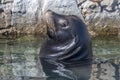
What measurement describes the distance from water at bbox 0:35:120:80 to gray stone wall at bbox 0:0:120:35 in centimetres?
134

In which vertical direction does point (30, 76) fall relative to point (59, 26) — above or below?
below

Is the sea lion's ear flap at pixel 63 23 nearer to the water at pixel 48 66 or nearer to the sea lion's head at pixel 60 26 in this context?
the sea lion's head at pixel 60 26

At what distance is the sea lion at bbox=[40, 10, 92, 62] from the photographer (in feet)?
24.5

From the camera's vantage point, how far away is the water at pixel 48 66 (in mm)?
6715

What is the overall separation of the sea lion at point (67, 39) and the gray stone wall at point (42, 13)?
3284 mm

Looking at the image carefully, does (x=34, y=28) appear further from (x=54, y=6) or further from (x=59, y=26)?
(x=59, y=26)

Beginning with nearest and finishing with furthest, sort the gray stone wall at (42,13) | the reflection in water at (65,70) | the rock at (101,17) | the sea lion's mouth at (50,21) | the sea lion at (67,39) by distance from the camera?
the reflection in water at (65,70)
the sea lion at (67,39)
the sea lion's mouth at (50,21)
the gray stone wall at (42,13)
the rock at (101,17)

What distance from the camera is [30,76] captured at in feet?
21.9

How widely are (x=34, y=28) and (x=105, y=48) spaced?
226cm

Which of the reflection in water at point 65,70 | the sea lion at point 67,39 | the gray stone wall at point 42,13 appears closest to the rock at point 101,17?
the gray stone wall at point 42,13

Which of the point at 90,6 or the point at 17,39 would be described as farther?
the point at 90,6

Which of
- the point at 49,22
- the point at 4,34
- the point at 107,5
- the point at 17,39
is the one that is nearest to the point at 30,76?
the point at 49,22

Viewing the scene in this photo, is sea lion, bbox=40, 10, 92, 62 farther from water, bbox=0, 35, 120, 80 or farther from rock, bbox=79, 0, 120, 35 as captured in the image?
rock, bbox=79, 0, 120, 35

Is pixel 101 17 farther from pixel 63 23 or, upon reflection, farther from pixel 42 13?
pixel 63 23
